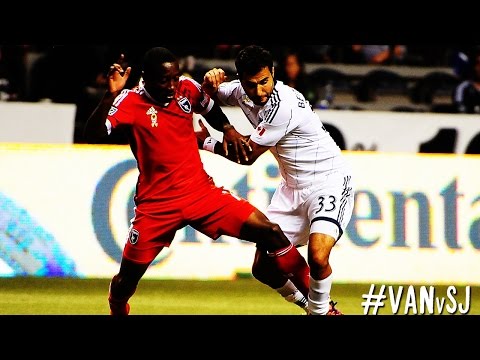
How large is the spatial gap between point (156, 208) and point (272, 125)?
1015mm

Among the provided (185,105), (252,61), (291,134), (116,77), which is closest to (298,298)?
(291,134)

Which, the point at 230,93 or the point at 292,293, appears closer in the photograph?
the point at 230,93

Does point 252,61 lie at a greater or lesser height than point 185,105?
greater

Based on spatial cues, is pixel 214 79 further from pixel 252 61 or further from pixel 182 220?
pixel 182 220

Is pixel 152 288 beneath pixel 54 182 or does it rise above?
beneath

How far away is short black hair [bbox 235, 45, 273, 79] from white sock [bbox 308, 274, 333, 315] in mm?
1524

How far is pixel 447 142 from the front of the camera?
11125mm

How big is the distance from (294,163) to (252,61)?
930 mm

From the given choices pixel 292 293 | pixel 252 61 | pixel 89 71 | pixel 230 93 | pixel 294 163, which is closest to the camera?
pixel 252 61

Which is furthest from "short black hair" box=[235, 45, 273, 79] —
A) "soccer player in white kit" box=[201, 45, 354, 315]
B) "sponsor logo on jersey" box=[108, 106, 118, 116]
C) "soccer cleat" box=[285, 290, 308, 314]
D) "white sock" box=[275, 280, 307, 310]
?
"soccer cleat" box=[285, 290, 308, 314]

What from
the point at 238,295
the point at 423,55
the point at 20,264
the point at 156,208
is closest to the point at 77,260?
the point at 20,264

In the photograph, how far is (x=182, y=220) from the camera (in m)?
7.66

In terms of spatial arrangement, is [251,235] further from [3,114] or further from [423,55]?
[423,55]

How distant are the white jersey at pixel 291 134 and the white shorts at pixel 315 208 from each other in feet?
0.24
